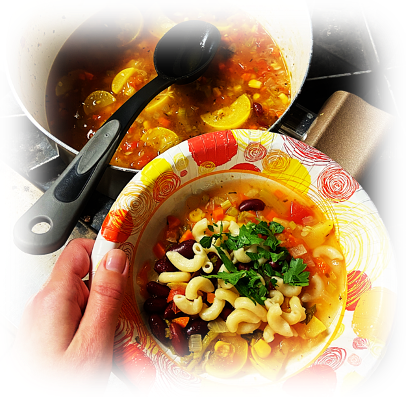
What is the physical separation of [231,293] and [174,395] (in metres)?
0.29

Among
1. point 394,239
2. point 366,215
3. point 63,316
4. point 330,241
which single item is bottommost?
point 394,239

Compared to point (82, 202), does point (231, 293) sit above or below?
below

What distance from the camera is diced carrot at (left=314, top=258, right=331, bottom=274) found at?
41.8 inches

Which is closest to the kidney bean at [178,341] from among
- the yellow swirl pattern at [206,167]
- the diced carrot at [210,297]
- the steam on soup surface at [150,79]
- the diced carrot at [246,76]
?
the diced carrot at [210,297]

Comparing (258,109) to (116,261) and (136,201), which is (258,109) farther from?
(116,261)

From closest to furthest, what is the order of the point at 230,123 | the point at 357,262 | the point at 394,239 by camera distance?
1. the point at 357,262
2. the point at 230,123
3. the point at 394,239

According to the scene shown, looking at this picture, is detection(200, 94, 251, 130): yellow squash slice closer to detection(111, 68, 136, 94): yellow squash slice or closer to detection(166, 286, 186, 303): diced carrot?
detection(111, 68, 136, 94): yellow squash slice

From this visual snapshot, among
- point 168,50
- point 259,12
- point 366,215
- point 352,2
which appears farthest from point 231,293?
point 352,2

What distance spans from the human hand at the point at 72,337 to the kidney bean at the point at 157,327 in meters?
0.12

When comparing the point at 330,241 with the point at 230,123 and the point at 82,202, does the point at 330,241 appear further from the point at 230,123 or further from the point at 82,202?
the point at 82,202

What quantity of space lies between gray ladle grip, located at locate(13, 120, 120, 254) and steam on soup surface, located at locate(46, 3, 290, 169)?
9.8 inches

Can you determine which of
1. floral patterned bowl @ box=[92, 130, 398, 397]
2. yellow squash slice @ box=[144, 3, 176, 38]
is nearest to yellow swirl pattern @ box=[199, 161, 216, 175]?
floral patterned bowl @ box=[92, 130, 398, 397]

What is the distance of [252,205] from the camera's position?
3.64ft

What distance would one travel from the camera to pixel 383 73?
5.47 ft
